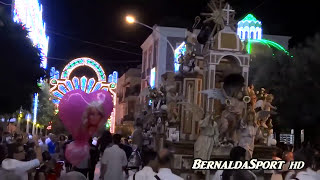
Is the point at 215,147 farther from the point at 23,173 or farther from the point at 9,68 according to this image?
the point at 9,68

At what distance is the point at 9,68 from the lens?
2341 centimetres

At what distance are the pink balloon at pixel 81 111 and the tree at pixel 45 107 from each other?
45957 mm

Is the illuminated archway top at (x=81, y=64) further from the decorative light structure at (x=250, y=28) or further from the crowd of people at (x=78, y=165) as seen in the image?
the crowd of people at (x=78, y=165)

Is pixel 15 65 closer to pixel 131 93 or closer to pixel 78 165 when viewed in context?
pixel 78 165

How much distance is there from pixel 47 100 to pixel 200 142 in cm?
4698

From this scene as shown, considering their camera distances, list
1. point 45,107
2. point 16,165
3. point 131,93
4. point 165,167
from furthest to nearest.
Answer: point 131,93 → point 45,107 → point 16,165 → point 165,167

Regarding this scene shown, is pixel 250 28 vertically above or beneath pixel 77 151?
above

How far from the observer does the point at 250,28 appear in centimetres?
4828

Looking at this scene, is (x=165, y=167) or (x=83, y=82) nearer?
(x=165, y=167)

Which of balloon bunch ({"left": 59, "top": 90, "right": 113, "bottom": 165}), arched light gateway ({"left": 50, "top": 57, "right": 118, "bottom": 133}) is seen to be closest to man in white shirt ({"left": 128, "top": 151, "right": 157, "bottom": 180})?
balloon bunch ({"left": 59, "top": 90, "right": 113, "bottom": 165})

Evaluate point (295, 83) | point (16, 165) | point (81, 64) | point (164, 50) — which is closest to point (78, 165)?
point (16, 165)

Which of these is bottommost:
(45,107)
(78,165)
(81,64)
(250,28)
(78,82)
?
(78,165)

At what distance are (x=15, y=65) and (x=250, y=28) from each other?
29150mm

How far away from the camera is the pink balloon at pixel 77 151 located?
10.0 meters
